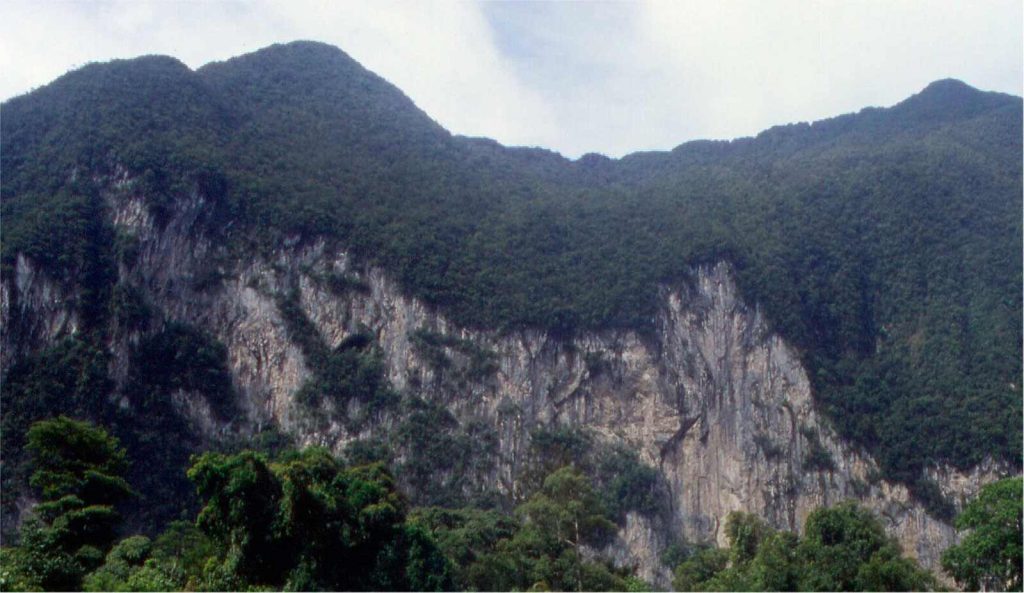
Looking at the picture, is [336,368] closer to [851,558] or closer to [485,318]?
[485,318]

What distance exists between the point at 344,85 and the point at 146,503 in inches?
2137

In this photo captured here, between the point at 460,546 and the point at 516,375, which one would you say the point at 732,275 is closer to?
the point at 516,375

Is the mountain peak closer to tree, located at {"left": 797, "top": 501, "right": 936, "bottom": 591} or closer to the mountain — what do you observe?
the mountain

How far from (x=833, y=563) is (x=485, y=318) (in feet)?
124

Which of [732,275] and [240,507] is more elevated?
[732,275]

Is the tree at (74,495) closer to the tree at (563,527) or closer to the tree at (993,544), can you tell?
the tree at (563,527)

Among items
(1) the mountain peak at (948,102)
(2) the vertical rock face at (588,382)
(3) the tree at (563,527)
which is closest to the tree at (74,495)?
(3) the tree at (563,527)

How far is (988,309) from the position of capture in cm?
6000

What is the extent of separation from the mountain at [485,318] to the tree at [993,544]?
29.1 metres

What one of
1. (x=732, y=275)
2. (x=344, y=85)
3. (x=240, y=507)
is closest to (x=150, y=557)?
(x=240, y=507)

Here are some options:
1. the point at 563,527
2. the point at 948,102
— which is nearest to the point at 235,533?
the point at 563,527

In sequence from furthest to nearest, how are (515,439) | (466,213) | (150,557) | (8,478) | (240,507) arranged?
(466,213) → (515,439) → (8,478) → (150,557) → (240,507)

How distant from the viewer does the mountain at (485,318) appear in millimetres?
52375

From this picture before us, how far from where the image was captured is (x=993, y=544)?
888 inches
